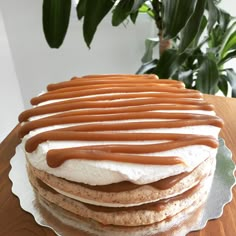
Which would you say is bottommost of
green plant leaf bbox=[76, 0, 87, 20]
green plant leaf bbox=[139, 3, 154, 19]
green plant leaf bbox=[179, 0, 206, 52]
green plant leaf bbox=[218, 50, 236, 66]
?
green plant leaf bbox=[218, 50, 236, 66]

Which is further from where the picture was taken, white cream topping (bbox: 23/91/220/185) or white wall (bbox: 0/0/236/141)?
white wall (bbox: 0/0/236/141)

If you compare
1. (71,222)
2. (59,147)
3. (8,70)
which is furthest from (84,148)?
(8,70)

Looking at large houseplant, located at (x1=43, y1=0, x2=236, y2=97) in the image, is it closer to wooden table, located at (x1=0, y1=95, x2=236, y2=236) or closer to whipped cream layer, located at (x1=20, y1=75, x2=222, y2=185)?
whipped cream layer, located at (x1=20, y1=75, x2=222, y2=185)

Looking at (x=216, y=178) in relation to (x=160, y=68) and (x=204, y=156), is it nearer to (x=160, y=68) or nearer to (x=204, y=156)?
(x=204, y=156)

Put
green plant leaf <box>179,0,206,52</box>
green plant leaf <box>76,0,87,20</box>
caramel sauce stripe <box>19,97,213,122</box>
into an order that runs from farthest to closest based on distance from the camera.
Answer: green plant leaf <box>76,0,87,20</box>, green plant leaf <box>179,0,206,52</box>, caramel sauce stripe <box>19,97,213,122</box>

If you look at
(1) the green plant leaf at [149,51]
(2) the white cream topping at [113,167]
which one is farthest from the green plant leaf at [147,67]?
(2) the white cream topping at [113,167]

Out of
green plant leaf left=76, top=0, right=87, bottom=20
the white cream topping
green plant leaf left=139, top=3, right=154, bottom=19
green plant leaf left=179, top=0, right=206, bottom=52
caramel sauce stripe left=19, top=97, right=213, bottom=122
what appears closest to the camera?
the white cream topping

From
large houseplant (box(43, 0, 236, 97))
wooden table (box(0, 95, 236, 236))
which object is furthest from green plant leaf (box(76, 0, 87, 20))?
wooden table (box(0, 95, 236, 236))
